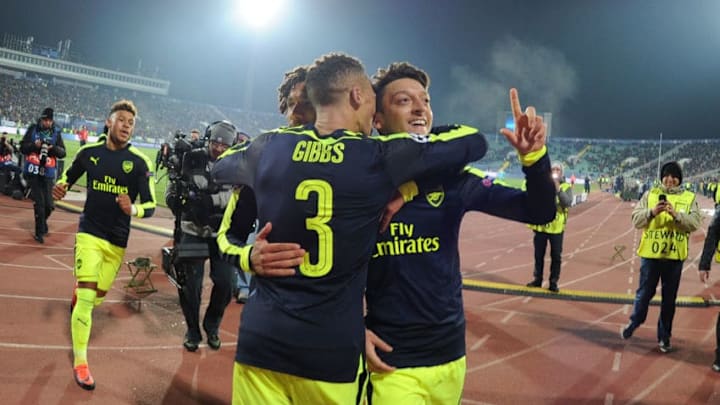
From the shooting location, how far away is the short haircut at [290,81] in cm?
290

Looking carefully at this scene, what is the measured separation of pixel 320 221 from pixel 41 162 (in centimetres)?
961

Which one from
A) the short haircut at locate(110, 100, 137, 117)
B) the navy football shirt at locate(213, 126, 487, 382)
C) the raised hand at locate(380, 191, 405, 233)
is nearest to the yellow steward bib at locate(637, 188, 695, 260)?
the raised hand at locate(380, 191, 405, 233)

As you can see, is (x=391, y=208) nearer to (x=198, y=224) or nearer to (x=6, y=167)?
(x=198, y=224)

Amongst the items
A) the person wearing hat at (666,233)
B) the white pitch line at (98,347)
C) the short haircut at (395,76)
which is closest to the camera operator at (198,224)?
the white pitch line at (98,347)

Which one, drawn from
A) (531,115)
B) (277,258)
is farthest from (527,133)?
(277,258)

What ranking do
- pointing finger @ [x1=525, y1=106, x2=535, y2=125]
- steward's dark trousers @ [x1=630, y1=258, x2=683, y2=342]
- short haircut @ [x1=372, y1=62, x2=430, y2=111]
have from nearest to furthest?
pointing finger @ [x1=525, y1=106, x2=535, y2=125] < short haircut @ [x1=372, y1=62, x2=430, y2=111] < steward's dark trousers @ [x1=630, y1=258, x2=683, y2=342]

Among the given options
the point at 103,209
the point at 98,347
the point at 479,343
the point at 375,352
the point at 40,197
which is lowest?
the point at 98,347

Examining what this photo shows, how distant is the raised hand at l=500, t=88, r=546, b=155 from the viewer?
210cm

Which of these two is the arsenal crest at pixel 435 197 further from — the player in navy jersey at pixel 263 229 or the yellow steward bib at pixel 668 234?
the yellow steward bib at pixel 668 234

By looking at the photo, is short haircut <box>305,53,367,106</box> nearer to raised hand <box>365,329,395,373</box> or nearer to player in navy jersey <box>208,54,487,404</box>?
player in navy jersey <box>208,54,487,404</box>

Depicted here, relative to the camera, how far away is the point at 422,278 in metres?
2.39

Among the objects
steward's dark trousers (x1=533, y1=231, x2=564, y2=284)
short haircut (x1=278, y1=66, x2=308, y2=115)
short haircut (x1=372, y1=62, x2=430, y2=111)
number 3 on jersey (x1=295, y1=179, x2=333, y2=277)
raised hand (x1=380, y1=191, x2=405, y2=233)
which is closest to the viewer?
number 3 on jersey (x1=295, y1=179, x2=333, y2=277)

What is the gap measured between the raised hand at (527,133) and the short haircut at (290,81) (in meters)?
1.17

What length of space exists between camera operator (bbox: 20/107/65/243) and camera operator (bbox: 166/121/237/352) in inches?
210
